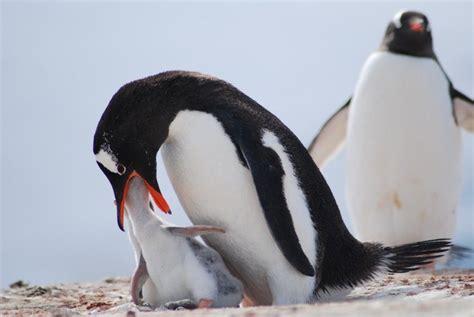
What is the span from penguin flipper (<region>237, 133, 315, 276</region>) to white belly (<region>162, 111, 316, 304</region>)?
0.08 m

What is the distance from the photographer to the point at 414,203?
29.0 ft

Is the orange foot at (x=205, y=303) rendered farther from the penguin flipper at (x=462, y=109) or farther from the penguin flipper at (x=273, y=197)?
the penguin flipper at (x=462, y=109)

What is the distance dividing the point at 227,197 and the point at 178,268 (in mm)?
415

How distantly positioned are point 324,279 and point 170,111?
3.81 ft

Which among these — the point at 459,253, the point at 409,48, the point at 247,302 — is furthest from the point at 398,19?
the point at 247,302

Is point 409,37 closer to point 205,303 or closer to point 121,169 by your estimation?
point 121,169

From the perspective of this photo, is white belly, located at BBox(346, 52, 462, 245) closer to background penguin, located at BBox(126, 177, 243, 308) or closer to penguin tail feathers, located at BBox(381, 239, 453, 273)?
penguin tail feathers, located at BBox(381, 239, 453, 273)

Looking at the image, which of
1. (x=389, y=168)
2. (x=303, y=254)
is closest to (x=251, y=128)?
(x=303, y=254)

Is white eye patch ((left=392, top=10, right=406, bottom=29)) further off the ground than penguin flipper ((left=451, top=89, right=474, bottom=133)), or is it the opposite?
white eye patch ((left=392, top=10, right=406, bottom=29))

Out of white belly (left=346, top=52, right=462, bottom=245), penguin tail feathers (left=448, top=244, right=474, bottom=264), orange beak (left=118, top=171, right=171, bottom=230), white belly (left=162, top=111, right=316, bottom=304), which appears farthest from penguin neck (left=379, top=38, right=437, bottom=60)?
orange beak (left=118, top=171, right=171, bottom=230)

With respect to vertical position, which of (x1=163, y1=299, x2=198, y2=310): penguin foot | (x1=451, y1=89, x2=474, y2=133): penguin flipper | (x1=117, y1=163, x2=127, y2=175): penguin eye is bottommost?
(x1=163, y1=299, x2=198, y2=310): penguin foot

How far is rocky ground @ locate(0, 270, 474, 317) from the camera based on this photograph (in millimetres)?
3590

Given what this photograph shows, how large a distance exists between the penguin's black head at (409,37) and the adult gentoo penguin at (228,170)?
4.37m

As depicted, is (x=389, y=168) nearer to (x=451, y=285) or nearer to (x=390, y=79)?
(x=390, y=79)
